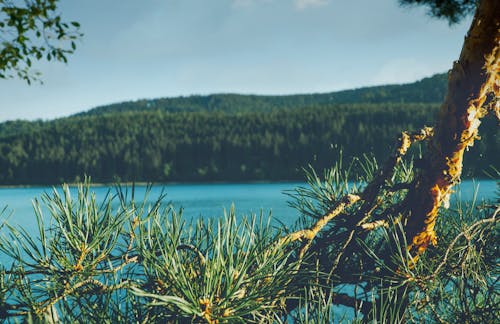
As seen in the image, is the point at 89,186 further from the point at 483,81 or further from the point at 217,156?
the point at 217,156

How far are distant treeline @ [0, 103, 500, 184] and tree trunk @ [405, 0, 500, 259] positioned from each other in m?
68.2

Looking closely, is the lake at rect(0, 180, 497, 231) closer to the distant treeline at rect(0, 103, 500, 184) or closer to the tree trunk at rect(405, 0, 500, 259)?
the tree trunk at rect(405, 0, 500, 259)

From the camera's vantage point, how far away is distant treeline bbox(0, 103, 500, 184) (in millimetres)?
75062

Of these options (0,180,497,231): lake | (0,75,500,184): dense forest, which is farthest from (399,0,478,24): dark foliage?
(0,75,500,184): dense forest

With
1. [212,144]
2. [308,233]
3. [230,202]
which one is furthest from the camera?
[212,144]

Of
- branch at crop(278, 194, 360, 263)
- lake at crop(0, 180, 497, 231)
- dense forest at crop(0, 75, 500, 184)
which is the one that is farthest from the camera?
dense forest at crop(0, 75, 500, 184)

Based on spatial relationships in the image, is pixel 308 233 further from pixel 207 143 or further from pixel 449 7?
pixel 207 143

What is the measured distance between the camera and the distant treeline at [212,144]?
75062 millimetres

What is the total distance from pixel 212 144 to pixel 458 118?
81.6m

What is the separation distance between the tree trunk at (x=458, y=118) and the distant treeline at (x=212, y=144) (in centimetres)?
6820

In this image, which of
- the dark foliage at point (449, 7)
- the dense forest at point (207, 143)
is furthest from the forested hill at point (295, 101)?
the dark foliage at point (449, 7)

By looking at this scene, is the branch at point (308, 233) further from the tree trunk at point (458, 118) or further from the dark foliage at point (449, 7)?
the dark foliage at point (449, 7)

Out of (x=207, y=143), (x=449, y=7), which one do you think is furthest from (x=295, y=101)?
(x=449, y=7)

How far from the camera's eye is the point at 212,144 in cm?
8256
